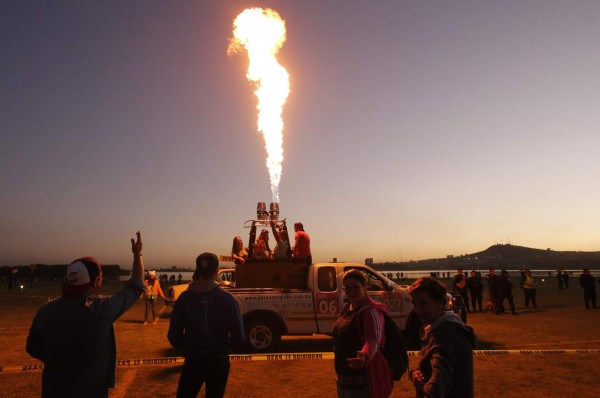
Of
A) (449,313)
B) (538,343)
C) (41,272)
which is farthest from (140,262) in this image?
(41,272)

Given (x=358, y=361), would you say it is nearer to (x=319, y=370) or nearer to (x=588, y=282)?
(x=319, y=370)

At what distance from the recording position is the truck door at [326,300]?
385 inches

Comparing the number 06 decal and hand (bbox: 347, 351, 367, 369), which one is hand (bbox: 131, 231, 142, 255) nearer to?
hand (bbox: 347, 351, 367, 369)

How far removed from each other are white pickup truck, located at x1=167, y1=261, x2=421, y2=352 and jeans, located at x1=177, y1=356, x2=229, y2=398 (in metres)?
5.98

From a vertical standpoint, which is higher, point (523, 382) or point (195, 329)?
point (195, 329)

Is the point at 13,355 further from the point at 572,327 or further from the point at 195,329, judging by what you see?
the point at 572,327

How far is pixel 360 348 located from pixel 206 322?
1.35 metres

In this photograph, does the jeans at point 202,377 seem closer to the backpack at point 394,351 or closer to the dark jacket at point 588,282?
the backpack at point 394,351

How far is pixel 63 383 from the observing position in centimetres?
279

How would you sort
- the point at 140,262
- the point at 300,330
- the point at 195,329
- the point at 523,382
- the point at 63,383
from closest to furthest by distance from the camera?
the point at 63,383
the point at 140,262
the point at 195,329
the point at 523,382
the point at 300,330

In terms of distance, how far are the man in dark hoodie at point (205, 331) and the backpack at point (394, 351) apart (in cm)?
127

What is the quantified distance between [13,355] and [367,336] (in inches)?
389

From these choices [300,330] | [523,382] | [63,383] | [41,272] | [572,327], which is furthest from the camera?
[41,272]

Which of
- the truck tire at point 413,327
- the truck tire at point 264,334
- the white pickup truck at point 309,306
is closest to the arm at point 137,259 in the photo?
the white pickup truck at point 309,306
